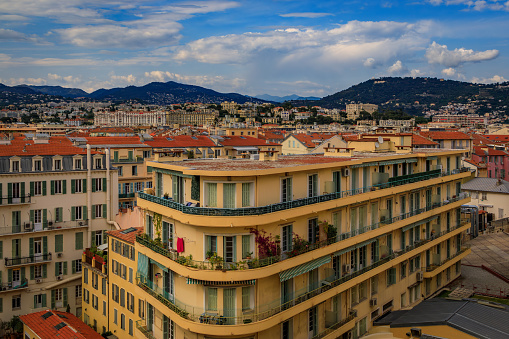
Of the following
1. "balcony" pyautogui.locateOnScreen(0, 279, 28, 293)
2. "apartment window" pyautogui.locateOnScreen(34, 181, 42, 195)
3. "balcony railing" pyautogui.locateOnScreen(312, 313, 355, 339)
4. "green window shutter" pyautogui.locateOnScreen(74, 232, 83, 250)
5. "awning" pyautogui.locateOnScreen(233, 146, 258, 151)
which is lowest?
"balcony" pyautogui.locateOnScreen(0, 279, 28, 293)

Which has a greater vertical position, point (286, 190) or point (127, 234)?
point (286, 190)

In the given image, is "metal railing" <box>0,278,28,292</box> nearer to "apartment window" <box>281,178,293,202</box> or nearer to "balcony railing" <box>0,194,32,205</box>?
"balcony railing" <box>0,194,32,205</box>

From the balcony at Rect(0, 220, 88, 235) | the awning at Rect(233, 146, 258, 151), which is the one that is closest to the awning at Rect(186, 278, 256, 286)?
the balcony at Rect(0, 220, 88, 235)

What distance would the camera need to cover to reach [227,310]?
20.6 metres

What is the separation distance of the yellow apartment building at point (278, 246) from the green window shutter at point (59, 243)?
1636cm

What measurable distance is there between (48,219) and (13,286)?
5993 mm

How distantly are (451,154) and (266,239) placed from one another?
23427mm

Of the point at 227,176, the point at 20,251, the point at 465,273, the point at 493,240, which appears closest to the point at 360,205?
the point at 227,176

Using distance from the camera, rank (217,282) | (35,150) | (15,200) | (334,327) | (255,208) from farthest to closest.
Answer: (35,150)
(15,200)
(334,327)
(217,282)
(255,208)

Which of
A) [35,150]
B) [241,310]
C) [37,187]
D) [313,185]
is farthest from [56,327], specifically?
[313,185]

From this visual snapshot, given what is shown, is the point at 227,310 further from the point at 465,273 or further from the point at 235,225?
the point at 465,273

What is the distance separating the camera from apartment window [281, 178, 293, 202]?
22.5 meters

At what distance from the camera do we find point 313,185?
2456 centimetres

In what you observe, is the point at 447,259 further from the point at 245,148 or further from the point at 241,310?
the point at 245,148
